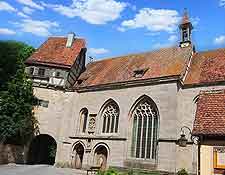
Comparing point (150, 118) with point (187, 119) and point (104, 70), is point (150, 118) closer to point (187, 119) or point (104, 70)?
point (187, 119)

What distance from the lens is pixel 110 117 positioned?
92.3ft

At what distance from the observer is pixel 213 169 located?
12.4 meters

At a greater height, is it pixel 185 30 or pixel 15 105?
pixel 185 30

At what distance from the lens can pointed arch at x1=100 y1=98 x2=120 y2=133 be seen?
27608 millimetres

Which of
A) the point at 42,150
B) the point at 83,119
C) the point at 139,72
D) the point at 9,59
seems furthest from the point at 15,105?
the point at 139,72

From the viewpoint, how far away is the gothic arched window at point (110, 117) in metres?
27.6

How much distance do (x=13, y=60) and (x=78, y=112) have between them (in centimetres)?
918

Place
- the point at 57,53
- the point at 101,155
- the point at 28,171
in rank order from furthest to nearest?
1. the point at 57,53
2. the point at 101,155
3. the point at 28,171

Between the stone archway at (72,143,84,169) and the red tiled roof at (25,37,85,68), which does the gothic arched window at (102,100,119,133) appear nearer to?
the stone archway at (72,143,84,169)

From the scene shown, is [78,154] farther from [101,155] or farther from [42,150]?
[42,150]

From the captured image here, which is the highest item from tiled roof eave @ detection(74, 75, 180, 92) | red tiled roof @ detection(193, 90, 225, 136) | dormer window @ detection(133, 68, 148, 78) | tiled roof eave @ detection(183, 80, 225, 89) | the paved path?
dormer window @ detection(133, 68, 148, 78)

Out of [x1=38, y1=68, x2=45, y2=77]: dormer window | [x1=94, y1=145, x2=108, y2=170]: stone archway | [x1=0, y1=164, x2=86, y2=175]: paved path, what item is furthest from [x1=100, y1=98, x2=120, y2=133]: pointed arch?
[x1=38, y1=68, x2=45, y2=77]: dormer window

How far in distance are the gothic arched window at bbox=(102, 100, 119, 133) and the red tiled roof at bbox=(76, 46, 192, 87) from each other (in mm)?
2332

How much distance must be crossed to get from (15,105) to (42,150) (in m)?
8.58
